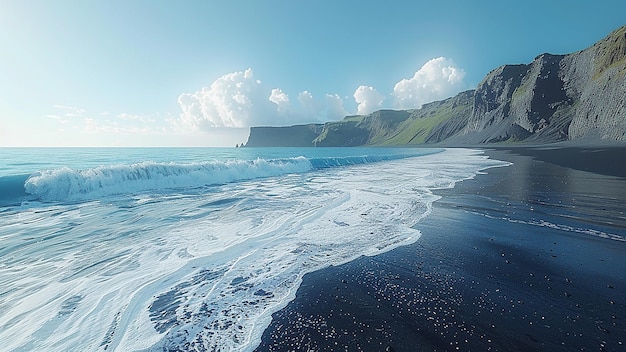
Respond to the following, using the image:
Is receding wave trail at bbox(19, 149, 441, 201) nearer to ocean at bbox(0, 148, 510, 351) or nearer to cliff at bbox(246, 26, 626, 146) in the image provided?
ocean at bbox(0, 148, 510, 351)

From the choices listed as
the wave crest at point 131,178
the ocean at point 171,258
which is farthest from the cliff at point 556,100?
the ocean at point 171,258

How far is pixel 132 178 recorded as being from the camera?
21.4 meters

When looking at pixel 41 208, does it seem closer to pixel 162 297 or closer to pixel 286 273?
pixel 162 297

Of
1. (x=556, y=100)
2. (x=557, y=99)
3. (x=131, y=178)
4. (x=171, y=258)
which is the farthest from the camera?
(x=556, y=100)

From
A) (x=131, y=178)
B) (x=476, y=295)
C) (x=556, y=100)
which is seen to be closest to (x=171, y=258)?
(x=476, y=295)

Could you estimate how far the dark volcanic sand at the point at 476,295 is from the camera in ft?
12.4

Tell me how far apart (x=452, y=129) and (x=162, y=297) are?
203 meters

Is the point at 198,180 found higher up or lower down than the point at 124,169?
lower down

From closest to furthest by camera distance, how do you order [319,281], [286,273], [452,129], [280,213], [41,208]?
1. [319,281]
2. [286,273]
3. [280,213]
4. [41,208]
5. [452,129]

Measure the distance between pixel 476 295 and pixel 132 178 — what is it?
23.4m

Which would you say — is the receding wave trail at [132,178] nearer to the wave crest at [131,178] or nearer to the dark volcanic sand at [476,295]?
the wave crest at [131,178]

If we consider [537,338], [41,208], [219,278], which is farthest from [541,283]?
[41,208]

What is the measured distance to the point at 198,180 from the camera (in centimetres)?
2470

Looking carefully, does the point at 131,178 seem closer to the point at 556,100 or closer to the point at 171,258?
the point at 171,258
